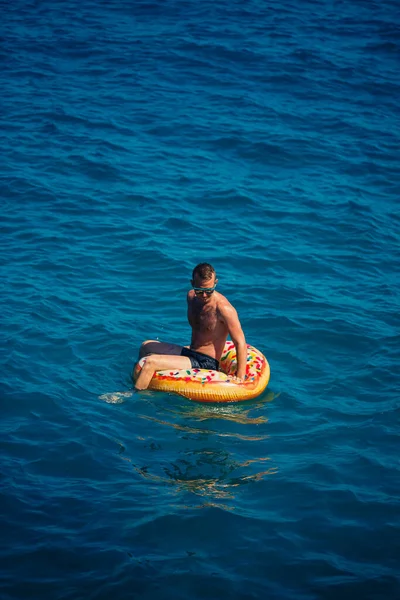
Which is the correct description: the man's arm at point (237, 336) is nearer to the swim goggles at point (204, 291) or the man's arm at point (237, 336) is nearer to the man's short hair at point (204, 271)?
the swim goggles at point (204, 291)

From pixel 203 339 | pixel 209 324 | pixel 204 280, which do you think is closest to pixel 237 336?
pixel 209 324

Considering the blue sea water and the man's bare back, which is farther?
the man's bare back

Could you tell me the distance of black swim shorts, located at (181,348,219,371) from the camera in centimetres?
843

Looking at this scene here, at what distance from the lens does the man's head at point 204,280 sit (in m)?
7.98

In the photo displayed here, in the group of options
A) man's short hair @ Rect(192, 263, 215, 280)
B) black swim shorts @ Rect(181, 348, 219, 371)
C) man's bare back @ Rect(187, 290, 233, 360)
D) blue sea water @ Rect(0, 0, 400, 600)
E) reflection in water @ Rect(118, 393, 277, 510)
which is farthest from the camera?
→ black swim shorts @ Rect(181, 348, 219, 371)

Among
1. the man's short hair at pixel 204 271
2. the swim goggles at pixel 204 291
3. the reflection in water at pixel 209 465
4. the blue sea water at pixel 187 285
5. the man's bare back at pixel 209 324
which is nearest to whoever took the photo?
the blue sea water at pixel 187 285

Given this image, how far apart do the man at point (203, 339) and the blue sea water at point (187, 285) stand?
1.27 ft

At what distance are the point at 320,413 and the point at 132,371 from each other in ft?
7.49

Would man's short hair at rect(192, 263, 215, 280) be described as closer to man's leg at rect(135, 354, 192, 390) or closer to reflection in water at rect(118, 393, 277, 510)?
man's leg at rect(135, 354, 192, 390)

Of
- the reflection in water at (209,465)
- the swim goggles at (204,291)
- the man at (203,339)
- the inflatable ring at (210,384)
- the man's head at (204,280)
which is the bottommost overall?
the reflection in water at (209,465)

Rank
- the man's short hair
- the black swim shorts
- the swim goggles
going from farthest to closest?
1. the black swim shorts
2. the swim goggles
3. the man's short hair

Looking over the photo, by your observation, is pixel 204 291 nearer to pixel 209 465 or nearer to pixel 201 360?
pixel 201 360

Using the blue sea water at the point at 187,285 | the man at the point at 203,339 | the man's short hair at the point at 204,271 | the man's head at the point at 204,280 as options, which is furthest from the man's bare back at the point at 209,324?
the blue sea water at the point at 187,285

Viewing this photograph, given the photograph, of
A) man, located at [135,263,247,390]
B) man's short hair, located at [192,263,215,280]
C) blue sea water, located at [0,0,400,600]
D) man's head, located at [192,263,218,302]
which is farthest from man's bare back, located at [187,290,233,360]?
blue sea water, located at [0,0,400,600]
